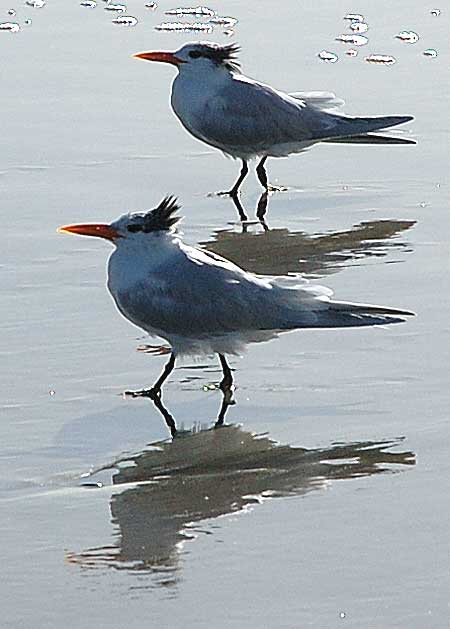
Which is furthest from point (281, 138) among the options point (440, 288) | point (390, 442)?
point (390, 442)

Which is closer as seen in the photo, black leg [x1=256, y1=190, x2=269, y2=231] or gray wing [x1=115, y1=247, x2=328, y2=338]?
gray wing [x1=115, y1=247, x2=328, y2=338]

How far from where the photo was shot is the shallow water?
3.54 metres

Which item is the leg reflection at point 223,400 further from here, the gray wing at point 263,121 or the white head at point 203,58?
the white head at point 203,58

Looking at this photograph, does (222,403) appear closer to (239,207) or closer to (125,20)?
(239,207)

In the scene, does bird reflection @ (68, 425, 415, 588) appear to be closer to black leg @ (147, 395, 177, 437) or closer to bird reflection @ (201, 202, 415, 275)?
black leg @ (147, 395, 177, 437)

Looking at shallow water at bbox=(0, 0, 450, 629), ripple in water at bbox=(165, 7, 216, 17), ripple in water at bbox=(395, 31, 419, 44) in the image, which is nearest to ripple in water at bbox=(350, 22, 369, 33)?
ripple in water at bbox=(395, 31, 419, 44)

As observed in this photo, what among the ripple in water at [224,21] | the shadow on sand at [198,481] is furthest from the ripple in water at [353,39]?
the shadow on sand at [198,481]

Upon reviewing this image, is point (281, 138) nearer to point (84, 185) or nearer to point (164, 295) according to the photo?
point (84, 185)

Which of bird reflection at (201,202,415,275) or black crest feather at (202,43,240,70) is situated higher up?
black crest feather at (202,43,240,70)

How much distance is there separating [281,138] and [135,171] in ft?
2.37

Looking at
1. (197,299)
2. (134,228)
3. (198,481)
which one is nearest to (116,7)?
(134,228)

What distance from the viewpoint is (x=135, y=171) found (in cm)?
705

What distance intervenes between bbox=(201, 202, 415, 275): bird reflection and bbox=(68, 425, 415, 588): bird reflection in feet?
5.54

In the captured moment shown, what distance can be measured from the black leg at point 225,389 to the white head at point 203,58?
2.69 meters
